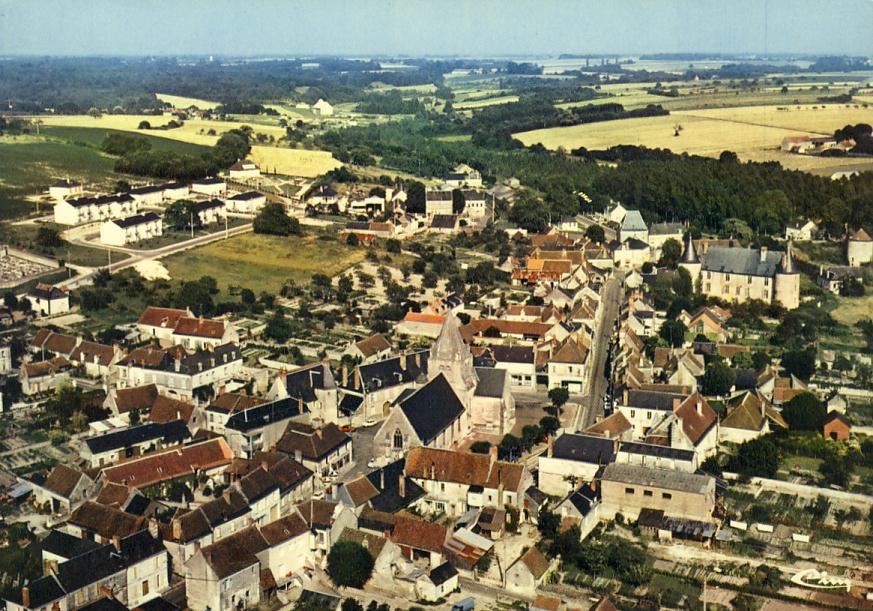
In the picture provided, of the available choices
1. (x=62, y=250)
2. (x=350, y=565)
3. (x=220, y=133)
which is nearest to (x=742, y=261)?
(x=350, y=565)

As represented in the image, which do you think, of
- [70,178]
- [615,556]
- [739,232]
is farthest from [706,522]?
[70,178]

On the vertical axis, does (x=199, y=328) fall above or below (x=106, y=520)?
above

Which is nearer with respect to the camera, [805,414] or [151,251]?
[805,414]

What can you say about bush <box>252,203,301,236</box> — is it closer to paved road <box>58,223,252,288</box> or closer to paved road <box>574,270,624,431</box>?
paved road <box>58,223,252,288</box>

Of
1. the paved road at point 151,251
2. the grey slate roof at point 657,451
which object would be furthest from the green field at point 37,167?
the grey slate roof at point 657,451

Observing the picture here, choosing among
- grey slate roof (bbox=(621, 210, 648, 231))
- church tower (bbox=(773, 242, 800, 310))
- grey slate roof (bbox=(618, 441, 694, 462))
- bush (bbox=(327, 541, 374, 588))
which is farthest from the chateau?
bush (bbox=(327, 541, 374, 588))

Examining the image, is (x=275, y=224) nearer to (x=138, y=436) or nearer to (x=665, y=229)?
(x=665, y=229)
